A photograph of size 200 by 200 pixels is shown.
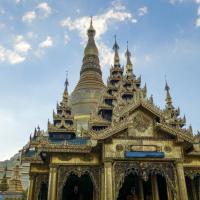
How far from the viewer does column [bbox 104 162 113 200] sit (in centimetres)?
1692

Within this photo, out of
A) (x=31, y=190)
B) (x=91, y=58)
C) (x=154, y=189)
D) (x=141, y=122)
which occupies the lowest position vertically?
(x=154, y=189)

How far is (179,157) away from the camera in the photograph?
1848cm

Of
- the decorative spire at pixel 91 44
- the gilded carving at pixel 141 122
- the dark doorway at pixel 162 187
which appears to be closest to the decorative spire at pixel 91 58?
the decorative spire at pixel 91 44

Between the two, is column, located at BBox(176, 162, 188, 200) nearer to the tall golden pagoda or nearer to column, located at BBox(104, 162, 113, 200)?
column, located at BBox(104, 162, 113, 200)

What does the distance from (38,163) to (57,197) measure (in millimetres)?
4241

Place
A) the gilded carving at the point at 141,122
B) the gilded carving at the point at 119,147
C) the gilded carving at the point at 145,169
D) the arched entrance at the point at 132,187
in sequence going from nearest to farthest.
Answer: the gilded carving at the point at 145,169 < the gilded carving at the point at 119,147 < the gilded carving at the point at 141,122 < the arched entrance at the point at 132,187

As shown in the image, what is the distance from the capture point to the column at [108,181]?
16.9 m

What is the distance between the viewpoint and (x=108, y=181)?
1736 centimetres

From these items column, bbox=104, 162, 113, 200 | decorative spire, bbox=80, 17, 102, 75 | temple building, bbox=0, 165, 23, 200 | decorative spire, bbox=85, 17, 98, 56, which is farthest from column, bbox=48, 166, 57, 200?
decorative spire, bbox=85, 17, 98, 56

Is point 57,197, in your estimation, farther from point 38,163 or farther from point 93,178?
point 38,163

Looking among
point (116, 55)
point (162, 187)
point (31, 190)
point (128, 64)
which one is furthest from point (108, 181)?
point (116, 55)

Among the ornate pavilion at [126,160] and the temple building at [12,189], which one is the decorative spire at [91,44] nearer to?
the temple building at [12,189]

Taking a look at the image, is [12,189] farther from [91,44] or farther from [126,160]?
[91,44]

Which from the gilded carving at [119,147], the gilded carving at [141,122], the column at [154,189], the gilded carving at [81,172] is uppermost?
the gilded carving at [141,122]
